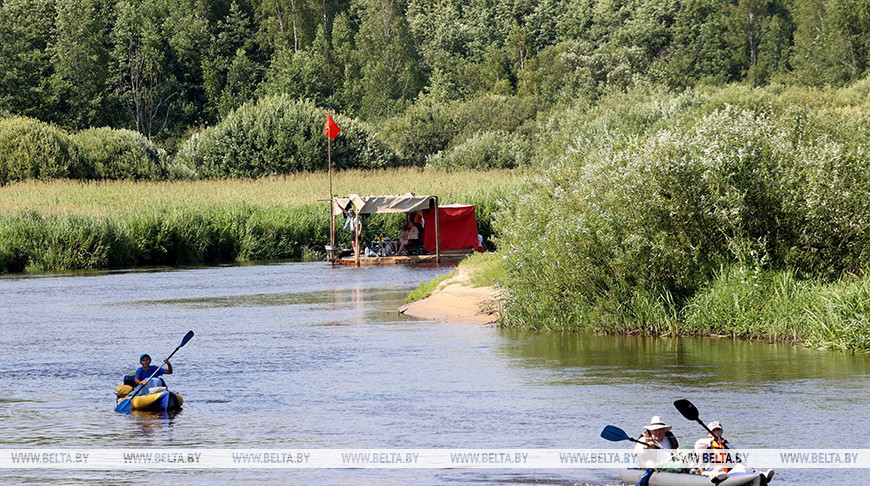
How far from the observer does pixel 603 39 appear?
11494 cm

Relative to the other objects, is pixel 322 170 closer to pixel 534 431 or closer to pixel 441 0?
pixel 534 431

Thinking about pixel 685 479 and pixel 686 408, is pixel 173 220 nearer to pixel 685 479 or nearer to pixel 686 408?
pixel 686 408

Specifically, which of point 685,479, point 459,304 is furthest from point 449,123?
point 685,479

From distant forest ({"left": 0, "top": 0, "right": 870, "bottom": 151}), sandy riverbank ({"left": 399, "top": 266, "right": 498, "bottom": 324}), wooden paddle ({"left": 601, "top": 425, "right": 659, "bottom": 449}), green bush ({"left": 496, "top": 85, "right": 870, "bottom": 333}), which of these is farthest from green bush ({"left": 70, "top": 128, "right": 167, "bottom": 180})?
wooden paddle ({"left": 601, "top": 425, "right": 659, "bottom": 449})

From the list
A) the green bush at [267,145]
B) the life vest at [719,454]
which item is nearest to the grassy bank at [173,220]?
the green bush at [267,145]

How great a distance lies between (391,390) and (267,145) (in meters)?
54.4

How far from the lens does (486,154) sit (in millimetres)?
78625

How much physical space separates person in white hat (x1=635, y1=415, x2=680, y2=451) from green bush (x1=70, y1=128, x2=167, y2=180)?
5556cm

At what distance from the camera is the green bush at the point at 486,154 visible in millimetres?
77250

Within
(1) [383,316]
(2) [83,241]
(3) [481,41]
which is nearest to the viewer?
(1) [383,316]

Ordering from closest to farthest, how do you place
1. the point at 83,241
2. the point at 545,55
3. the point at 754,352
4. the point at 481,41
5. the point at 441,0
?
the point at 754,352, the point at 83,241, the point at 545,55, the point at 481,41, the point at 441,0

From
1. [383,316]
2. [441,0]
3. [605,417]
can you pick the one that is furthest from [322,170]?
[441,0]

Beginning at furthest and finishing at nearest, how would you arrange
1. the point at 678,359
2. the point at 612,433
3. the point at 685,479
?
the point at 678,359
the point at 612,433
the point at 685,479

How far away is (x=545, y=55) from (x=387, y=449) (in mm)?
101264
